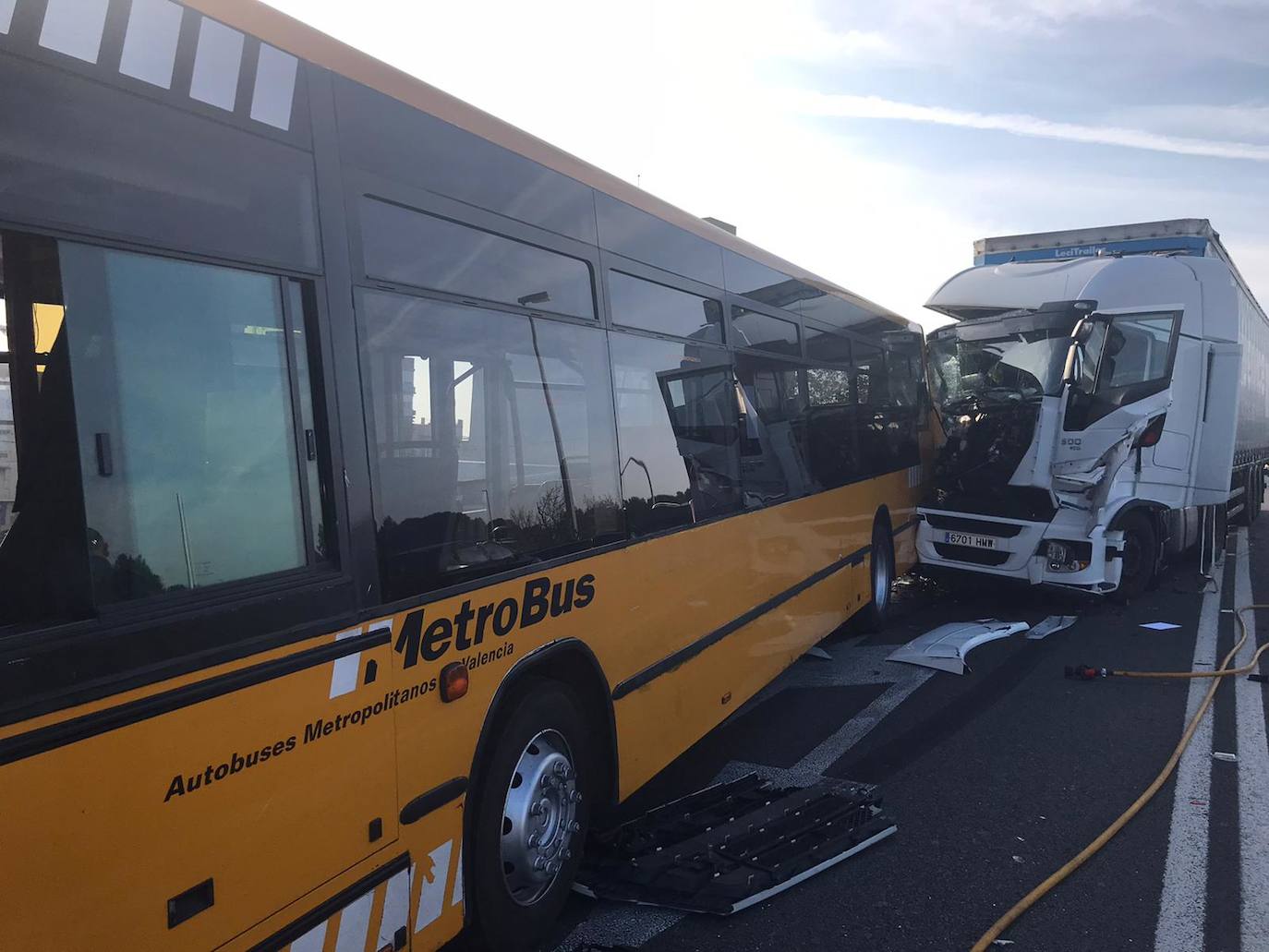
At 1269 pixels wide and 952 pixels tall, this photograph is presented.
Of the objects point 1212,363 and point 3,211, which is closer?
point 3,211

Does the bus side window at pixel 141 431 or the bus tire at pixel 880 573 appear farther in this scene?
the bus tire at pixel 880 573

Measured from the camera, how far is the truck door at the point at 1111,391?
9352 mm

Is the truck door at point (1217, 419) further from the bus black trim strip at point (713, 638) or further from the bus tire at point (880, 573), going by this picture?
the bus black trim strip at point (713, 638)

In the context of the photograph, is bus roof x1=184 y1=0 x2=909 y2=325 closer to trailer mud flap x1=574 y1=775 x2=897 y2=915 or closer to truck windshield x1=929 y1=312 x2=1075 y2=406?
trailer mud flap x1=574 y1=775 x2=897 y2=915

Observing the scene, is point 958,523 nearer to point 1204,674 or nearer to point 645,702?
point 1204,674

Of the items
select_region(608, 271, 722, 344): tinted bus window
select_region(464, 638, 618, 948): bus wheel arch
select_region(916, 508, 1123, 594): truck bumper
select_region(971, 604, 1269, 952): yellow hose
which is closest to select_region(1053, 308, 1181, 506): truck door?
select_region(916, 508, 1123, 594): truck bumper

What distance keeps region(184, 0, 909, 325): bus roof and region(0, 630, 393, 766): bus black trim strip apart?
64.0 inches

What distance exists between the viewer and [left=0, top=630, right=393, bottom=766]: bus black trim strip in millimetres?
1761

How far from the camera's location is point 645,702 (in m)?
4.34

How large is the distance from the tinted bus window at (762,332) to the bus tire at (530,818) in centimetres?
283

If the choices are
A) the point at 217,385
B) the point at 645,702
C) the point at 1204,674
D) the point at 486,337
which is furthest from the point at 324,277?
the point at 1204,674

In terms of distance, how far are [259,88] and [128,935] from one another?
206cm

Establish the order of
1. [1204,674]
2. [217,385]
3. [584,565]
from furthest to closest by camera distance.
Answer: [1204,674], [584,565], [217,385]

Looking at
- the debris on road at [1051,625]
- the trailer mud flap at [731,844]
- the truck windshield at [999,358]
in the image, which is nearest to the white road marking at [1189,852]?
the trailer mud flap at [731,844]
